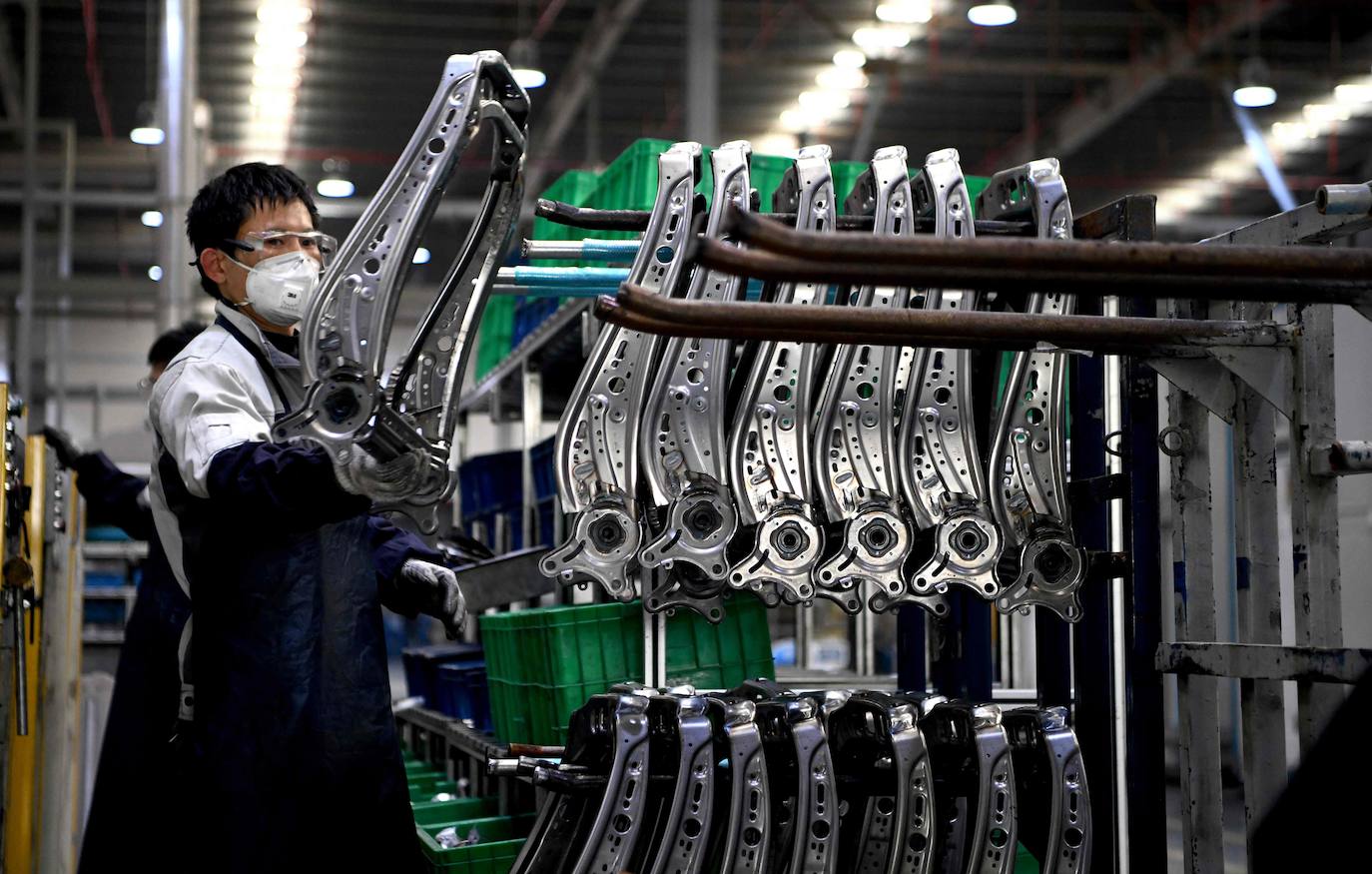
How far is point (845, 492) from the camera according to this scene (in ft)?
10.4

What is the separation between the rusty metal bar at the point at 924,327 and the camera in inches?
95.9

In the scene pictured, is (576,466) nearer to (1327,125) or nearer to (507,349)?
(507,349)

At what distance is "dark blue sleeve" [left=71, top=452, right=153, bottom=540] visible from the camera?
18.3ft

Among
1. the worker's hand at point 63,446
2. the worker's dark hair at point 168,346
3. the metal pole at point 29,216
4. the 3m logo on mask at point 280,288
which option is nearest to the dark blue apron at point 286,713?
the 3m logo on mask at point 280,288

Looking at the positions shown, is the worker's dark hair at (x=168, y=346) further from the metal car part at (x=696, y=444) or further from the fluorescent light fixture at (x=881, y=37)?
the fluorescent light fixture at (x=881, y=37)

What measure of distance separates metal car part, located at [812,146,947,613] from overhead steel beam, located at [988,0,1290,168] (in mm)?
→ 8925

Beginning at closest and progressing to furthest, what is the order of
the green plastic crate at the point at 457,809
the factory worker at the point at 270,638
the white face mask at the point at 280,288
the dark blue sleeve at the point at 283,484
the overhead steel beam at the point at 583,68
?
the dark blue sleeve at the point at 283,484
the factory worker at the point at 270,638
the white face mask at the point at 280,288
the green plastic crate at the point at 457,809
the overhead steel beam at the point at 583,68

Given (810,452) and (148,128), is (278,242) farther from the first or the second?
(148,128)

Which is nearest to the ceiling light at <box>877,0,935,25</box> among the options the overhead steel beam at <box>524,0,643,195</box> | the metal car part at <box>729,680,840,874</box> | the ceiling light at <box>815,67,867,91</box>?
the ceiling light at <box>815,67,867,91</box>

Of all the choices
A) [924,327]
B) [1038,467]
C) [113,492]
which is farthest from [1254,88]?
[924,327]

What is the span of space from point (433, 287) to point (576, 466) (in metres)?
16.3

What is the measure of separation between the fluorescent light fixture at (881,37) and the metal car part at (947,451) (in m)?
8.83

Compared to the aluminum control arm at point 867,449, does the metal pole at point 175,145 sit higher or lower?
higher

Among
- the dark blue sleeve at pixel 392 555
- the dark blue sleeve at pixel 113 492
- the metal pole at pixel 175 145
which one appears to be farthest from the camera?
the metal pole at pixel 175 145
